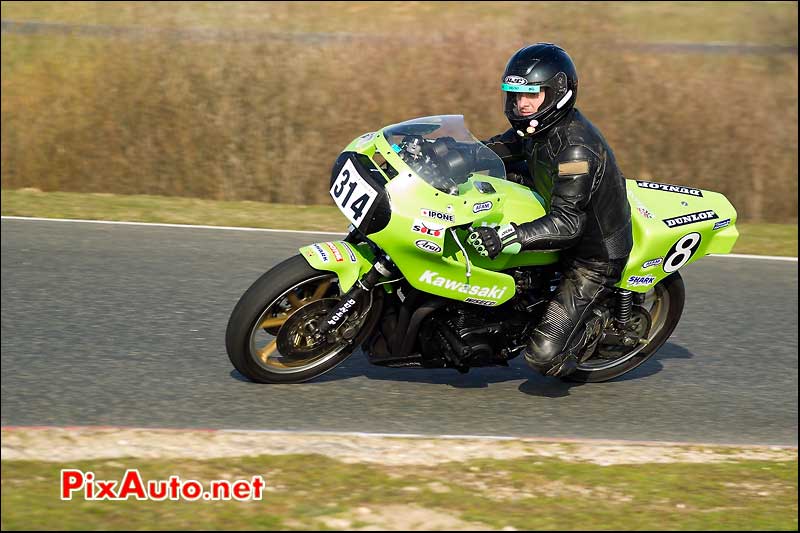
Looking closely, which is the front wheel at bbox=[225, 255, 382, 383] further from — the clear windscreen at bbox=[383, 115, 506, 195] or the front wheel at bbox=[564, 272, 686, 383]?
the front wheel at bbox=[564, 272, 686, 383]

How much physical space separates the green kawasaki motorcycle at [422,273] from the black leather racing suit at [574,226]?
0.14m

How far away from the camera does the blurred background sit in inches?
592

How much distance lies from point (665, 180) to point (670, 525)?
11.1 metres

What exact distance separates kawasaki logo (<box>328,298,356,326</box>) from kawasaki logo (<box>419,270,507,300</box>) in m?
0.42

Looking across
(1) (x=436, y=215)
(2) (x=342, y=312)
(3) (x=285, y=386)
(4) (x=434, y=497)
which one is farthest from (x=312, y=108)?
(4) (x=434, y=497)

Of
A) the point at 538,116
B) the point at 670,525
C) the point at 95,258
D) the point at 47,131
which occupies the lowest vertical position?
the point at 47,131

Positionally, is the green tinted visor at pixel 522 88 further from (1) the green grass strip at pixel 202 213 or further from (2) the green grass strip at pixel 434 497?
(1) the green grass strip at pixel 202 213

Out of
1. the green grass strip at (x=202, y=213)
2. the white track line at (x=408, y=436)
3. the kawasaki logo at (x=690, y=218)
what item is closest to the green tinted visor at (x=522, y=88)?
the kawasaki logo at (x=690, y=218)

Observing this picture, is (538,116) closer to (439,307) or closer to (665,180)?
(439,307)

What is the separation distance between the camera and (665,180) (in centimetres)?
1545

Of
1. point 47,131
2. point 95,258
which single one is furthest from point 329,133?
point 95,258

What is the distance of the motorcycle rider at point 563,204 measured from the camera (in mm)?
6132

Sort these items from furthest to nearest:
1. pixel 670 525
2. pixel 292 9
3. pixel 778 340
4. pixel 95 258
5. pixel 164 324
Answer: pixel 292 9 < pixel 95 258 < pixel 778 340 < pixel 164 324 < pixel 670 525

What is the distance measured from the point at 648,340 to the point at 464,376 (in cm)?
124
